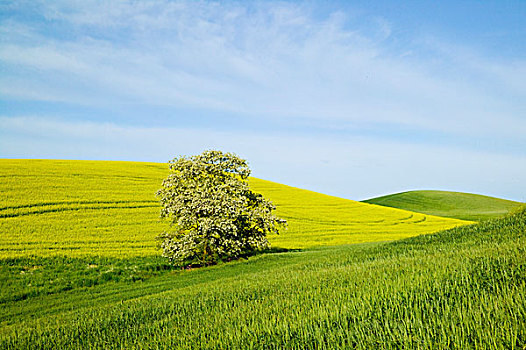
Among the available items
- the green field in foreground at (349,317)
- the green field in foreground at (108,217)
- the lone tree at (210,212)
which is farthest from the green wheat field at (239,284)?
the lone tree at (210,212)

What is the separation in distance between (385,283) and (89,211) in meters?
32.9

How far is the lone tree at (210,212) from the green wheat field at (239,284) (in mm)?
1494

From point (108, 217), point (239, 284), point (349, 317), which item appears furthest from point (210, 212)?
point (349, 317)

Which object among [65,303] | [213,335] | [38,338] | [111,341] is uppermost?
[213,335]

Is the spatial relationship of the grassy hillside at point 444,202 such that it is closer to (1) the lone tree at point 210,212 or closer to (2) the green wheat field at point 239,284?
(2) the green wheat field at point 239,284

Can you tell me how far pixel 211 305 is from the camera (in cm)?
737

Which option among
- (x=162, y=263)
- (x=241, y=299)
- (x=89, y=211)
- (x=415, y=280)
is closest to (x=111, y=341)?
(x=241, y=299)

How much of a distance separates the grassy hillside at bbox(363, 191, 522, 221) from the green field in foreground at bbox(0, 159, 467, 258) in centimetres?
3163

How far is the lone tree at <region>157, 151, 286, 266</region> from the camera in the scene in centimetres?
2183

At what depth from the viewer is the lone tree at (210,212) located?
2183cm

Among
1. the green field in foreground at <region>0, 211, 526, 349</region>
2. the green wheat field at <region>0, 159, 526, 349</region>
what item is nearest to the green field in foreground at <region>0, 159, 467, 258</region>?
the green wheat field at <region>0, 159, 526, 349</region>

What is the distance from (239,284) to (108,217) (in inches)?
1008

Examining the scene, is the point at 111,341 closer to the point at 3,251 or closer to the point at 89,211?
the point at 3,251

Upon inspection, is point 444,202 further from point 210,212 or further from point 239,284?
point 239,284
